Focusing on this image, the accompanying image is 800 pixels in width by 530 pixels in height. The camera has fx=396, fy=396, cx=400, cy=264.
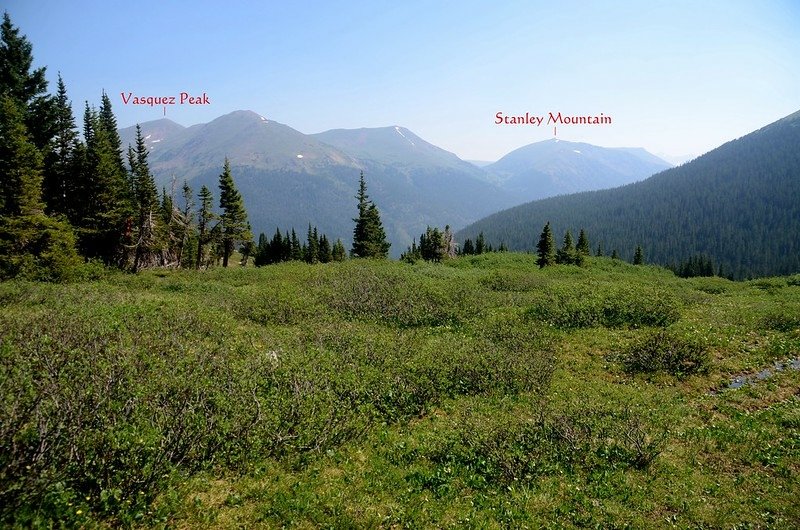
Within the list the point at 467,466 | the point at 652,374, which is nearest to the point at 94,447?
the point at 467,466

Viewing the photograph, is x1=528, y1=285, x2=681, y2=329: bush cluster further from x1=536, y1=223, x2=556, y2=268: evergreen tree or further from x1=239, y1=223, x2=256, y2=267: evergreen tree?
x1=239, y1=223, x2=256, y2=267: evergreen tree

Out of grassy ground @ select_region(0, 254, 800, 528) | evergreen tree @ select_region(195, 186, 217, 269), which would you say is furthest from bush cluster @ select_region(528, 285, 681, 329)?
evergreen tree @ select_region(195, 186, 217, 269)

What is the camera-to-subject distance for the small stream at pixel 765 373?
17.3m

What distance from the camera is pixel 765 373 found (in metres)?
18.0

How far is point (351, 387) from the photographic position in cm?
1416

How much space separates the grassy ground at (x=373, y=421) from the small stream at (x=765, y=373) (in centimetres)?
39

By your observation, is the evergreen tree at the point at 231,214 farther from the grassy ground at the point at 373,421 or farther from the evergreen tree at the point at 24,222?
the grassy ground at the point at 373,421

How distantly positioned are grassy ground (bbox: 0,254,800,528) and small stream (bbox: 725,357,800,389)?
387 mm

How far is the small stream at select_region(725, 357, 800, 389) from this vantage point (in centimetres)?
1727

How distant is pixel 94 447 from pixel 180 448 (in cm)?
159

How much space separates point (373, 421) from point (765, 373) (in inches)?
717

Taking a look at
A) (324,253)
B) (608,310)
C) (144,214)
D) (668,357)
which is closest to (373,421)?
(668,357)

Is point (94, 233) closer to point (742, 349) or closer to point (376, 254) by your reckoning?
point (376, 254)

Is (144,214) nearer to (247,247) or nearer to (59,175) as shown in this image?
(59,175)
